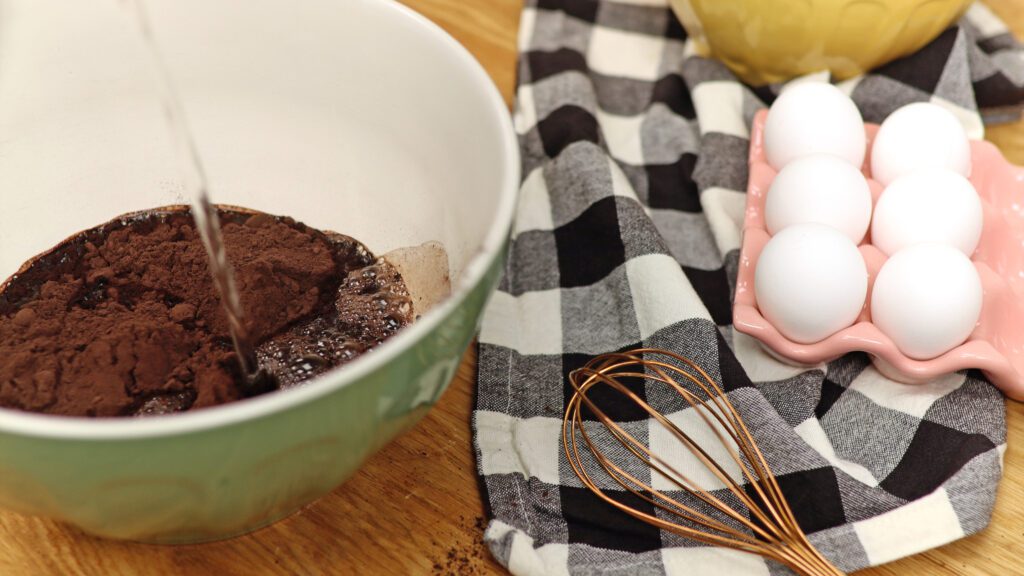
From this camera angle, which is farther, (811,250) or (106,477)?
(811,250)

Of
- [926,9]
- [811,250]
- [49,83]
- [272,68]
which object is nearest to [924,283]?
[811,250]

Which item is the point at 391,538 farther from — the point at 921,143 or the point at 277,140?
the point at 921,143

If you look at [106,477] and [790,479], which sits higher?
[106,477]

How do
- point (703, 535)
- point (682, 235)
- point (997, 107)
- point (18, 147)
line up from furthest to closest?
point (997, 107) → point (682, 235) → point (18, 147) → point (703, 535)

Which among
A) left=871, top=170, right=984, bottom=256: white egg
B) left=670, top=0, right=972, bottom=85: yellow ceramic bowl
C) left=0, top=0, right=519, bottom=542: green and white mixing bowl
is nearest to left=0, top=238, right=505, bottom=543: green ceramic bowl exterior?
left=0, top=0, right=519, bottom=542: green and white mixing bowl

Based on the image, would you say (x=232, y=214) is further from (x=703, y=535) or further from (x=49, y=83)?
(x=703, y=535)

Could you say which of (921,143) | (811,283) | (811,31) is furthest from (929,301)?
(811,31)

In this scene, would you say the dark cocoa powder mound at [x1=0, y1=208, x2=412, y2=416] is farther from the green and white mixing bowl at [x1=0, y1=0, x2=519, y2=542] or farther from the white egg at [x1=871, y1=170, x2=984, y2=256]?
the white egg at [x1=871, y1=170, x2=984, y2=256]
